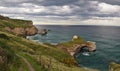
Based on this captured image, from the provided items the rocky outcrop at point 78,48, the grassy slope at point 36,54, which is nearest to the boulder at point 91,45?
the rocky outcrop at point 78,48

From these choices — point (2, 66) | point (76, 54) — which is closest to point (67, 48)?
point (76, 54)

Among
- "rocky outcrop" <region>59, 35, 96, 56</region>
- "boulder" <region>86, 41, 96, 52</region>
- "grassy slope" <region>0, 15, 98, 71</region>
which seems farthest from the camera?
"boulder" <region>86, 41, 96, 52</region>

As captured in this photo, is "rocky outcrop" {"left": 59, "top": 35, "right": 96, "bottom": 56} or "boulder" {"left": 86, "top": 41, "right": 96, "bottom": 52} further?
"boulder" {"left": 86, "top": 41, "right": 96, "bottom": 52}

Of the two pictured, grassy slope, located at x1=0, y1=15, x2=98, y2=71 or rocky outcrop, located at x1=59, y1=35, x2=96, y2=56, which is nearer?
grassy slope, located at x1=0, y1=15, x2=98, y2=71

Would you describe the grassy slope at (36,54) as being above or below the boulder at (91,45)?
above

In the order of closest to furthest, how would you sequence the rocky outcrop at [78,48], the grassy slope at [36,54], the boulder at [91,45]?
the grassy slope at [36,54]
the rocky outcrop at [78,48]
the boulder at [91,45]

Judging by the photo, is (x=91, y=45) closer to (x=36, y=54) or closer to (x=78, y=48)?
(x=78, y=48)

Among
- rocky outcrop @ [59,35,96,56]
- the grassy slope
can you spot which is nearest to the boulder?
rocky outcrop @ [59,35,96,56]

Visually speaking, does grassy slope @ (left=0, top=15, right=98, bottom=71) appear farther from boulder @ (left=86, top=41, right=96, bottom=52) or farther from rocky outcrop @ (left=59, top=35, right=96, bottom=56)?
boulder @ (left=86, top=41, right=96, bottom=52)

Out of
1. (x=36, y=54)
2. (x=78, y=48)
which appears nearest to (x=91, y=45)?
(x=78, y=48)

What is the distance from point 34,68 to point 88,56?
9957 cm

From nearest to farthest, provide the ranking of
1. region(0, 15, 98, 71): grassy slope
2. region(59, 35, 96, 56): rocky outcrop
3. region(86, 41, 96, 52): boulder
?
region(0, 15, 98, 71): grassy slope < region(59, 35, 96, 56): rocky outcrop < region(86, 41, 96, 52): boulder

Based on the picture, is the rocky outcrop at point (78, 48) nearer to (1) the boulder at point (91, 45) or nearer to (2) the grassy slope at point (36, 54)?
(1) the boulder at point (91, 45)

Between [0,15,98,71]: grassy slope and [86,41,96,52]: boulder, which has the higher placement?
[0,15,98,71]: grassy slope
